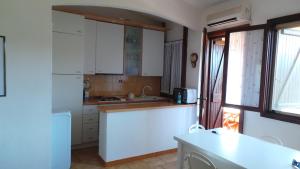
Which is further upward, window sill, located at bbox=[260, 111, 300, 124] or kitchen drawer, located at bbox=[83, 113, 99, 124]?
window sill, located at bbox=[260, 111, 300, 124]

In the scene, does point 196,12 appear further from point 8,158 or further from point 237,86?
point 8,158

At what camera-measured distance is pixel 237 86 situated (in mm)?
→ 3252

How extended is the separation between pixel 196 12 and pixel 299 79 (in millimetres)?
1992

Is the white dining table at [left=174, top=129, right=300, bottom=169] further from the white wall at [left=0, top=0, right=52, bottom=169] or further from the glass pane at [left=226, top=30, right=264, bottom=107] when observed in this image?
the white wall at [left=0, top=0, right=52, bottom=169]

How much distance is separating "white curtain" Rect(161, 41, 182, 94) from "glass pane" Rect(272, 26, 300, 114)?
1.89m

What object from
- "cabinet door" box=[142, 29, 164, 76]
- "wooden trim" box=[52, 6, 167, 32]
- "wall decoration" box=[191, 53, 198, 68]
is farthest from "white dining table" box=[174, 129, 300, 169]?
"wooden trim" box=[52, 6, 167, 32]

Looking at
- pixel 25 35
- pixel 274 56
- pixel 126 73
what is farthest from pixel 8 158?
pixel 274 56

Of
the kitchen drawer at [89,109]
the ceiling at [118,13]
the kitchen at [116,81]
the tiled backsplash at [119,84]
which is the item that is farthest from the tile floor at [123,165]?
the ceiling at [118,13]

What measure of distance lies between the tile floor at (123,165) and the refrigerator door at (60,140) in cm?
34

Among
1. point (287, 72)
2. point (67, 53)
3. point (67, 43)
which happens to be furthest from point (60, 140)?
point (287, 72)

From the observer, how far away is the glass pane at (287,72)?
2623 mm

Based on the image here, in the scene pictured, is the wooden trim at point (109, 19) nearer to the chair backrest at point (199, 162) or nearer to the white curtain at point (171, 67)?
the white curtain at point (171, 67)

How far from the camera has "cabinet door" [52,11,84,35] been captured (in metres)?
3.43

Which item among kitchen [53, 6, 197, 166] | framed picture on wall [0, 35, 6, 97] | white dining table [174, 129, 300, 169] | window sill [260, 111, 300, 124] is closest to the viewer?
white dining table [174, 129, 300, 169]
